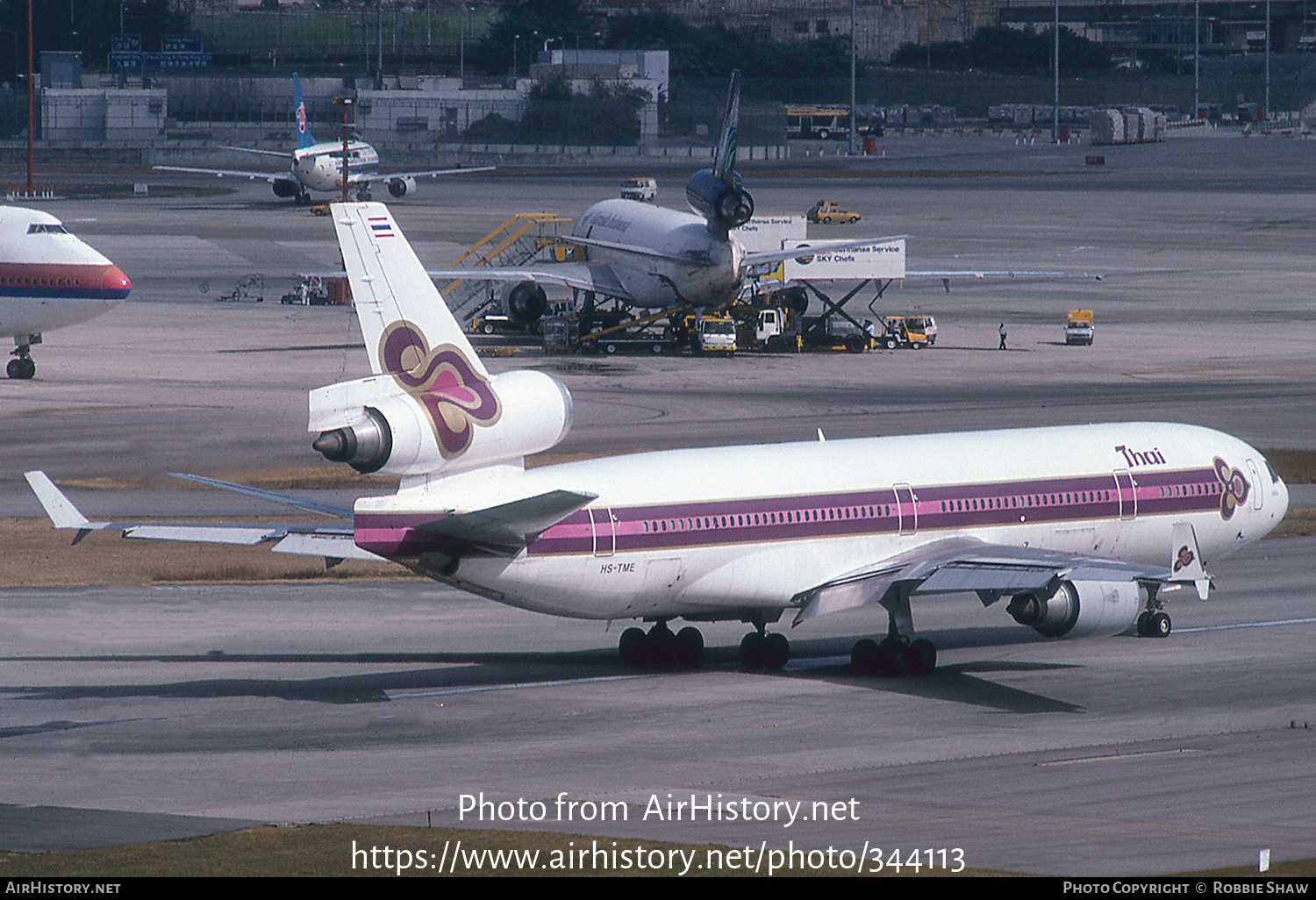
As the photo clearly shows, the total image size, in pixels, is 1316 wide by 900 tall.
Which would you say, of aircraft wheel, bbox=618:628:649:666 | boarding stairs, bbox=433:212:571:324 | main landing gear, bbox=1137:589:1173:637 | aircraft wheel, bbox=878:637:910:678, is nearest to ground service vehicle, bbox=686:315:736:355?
boarding stairs, bbox=433:212:571:324

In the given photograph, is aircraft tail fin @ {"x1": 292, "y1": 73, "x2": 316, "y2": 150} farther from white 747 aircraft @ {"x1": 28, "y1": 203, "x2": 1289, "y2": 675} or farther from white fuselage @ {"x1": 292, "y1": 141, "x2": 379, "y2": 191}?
white 747 aircraft @ {"x1": 28, "y1": 203, "x2": 1289, "y2": 675}

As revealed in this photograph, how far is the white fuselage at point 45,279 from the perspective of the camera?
84750 millimetres

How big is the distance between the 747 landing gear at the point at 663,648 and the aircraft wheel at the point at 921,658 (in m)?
4.56

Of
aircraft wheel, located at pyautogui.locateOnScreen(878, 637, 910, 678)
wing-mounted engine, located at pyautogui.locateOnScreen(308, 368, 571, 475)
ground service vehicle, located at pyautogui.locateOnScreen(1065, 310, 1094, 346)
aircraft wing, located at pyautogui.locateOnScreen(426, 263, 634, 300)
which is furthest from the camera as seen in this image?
ground service vehicle, located at pyautogui.locateOnScreen(1065, 310, 1094, 346)

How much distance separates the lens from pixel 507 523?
36.2 m

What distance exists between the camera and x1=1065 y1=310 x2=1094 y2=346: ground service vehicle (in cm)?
10169

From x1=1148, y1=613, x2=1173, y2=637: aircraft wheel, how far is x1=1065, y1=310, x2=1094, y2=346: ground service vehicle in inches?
2275

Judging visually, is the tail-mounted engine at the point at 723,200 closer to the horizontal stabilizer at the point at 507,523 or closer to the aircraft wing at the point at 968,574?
the aircraft wing at the point at 968,574

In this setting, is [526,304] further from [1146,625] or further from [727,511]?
[727,511]

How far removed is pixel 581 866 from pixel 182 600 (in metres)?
25.8

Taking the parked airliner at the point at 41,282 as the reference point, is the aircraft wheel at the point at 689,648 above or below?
below

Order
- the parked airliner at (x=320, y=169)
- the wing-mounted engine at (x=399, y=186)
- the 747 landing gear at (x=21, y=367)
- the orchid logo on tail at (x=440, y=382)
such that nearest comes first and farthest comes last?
the orchid logo on tail at (x=440, y=382) < the 747 landing gear at (x=21, y=367) < the parked airliner at (x=320, y=169) < the wing-mounted engine at (x=399, y=186)

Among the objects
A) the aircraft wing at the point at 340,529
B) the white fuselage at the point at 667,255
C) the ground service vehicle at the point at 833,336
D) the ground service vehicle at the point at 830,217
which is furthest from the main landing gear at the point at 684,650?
the ground service vehicle at the point at 830,217

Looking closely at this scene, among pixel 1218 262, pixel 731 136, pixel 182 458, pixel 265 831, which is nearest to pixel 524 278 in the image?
pixel 731 136
